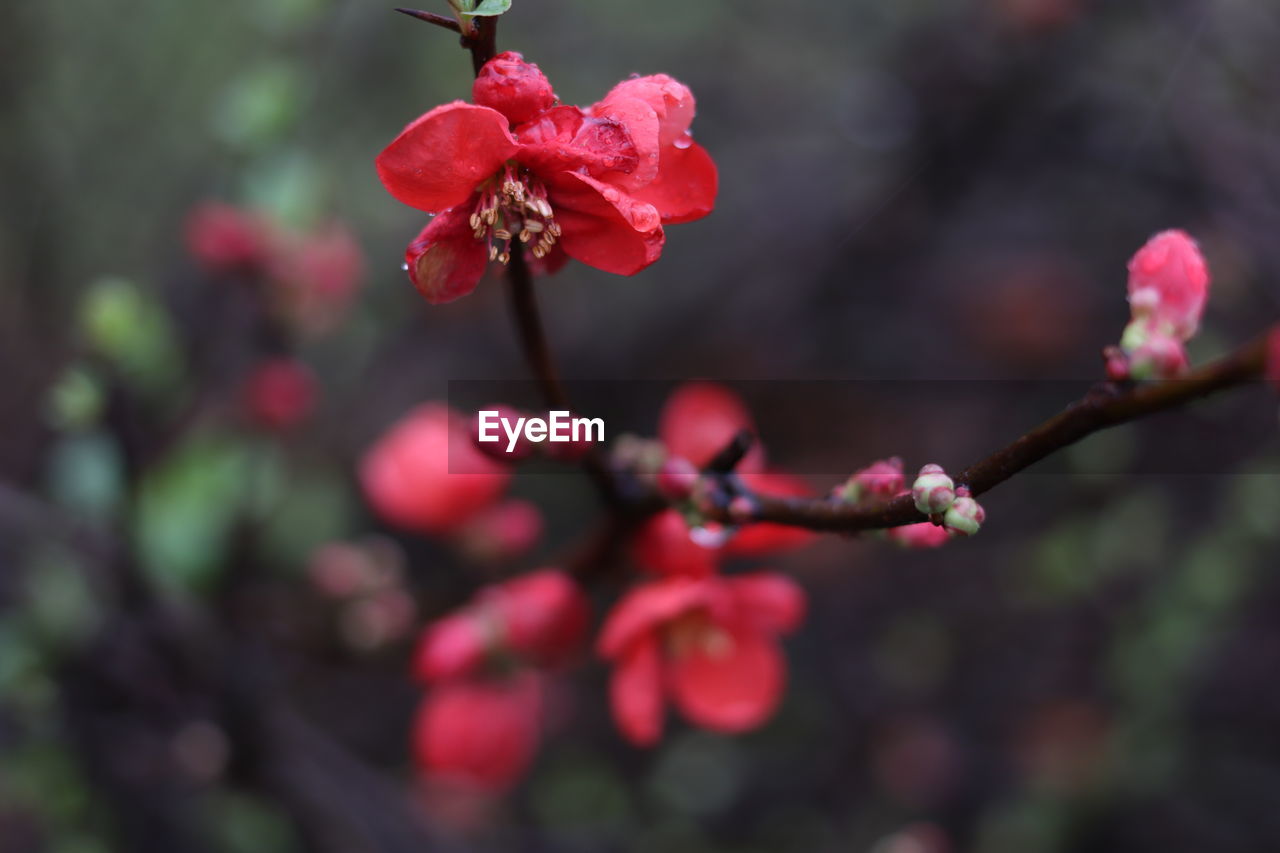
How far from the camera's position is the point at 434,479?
128 centimetres

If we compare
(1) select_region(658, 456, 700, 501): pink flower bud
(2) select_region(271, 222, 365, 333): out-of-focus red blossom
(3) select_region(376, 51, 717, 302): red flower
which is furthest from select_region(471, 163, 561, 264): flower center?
(2) select_region(271, 222, 365, 333): out-of-focus red blossom

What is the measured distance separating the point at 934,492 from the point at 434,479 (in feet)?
2.77

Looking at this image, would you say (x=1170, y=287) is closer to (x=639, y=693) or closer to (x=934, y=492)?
(x=934, y=492)

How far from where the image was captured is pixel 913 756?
2.28 metres

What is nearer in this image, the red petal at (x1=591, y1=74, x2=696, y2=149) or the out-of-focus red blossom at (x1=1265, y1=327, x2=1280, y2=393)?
the out-of-focus red blossom at (x1=1265, y1=327, x2=1280, y2=393)

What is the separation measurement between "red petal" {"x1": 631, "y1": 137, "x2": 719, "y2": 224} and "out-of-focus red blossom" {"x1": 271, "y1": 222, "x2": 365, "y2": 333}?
1025mm

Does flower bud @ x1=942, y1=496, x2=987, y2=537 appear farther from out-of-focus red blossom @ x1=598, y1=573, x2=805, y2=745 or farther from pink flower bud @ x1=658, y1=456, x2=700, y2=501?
out-of-focus red blossom @ x1=598, y1=573, x2=805, y2=745

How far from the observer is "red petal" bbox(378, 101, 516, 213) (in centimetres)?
57

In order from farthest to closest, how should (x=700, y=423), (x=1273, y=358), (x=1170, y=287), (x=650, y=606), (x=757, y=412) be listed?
(x=757, y=412), (x=700, y=423), (x=650, y=606), (x=1170, y=287), (x=1273, y=358)

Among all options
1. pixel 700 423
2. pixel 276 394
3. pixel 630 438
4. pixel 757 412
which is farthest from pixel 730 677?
pixel 757 412

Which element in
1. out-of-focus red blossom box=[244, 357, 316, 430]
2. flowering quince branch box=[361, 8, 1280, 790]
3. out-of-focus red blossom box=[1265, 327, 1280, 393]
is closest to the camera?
out-of-focus red blossom box=[1265, 327, 1280, 393]

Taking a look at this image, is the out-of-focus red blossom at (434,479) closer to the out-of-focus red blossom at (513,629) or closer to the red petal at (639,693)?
the out-of-focus red blossom at (513,629)

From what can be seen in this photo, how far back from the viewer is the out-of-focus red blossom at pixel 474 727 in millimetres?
1302

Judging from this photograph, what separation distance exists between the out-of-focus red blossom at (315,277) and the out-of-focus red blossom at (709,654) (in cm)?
75
